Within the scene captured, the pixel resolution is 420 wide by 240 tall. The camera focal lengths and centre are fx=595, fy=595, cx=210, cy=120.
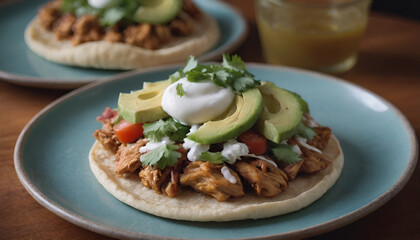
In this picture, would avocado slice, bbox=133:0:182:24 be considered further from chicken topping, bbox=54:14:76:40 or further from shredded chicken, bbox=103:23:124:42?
chicken topping, bbox=54:14:76:40

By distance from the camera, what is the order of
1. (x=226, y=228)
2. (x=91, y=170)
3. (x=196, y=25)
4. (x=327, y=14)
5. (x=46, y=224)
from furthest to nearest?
(x=196, y=25), (x=327, y=14), (x=91, y=170), (x=46, y=224), (x=226, y=228)

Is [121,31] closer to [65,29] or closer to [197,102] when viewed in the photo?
[65,29]

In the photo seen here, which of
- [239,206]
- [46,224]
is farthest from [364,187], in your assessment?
[46,224]

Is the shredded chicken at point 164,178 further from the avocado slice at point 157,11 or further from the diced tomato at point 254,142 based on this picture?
the avocado slice at point 157,11

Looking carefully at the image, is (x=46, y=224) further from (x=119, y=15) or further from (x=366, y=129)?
(x=119, y=15)

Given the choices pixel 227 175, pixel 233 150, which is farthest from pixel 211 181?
pixel 233 150
